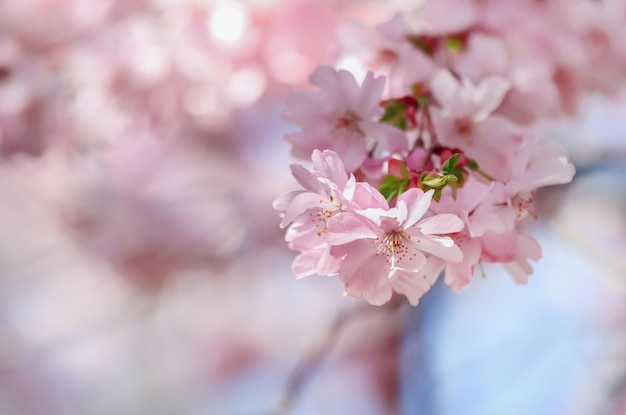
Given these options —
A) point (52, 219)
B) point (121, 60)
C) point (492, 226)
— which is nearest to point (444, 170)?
point (492, 226)

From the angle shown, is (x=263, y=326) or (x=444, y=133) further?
(x=263, y=326)

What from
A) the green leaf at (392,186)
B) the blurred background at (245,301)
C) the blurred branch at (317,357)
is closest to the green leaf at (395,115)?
the green leaf at (392,186)

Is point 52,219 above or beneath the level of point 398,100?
above

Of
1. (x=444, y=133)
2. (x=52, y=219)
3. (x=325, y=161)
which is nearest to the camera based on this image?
(x=325, y=161)

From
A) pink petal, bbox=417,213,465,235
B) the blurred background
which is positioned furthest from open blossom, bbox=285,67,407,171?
the blurred background

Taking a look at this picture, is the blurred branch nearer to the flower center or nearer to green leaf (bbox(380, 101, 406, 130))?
green leaf (bbox(380, 101, 406, 130))

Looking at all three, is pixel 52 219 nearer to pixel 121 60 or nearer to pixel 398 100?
pixel 121 60
